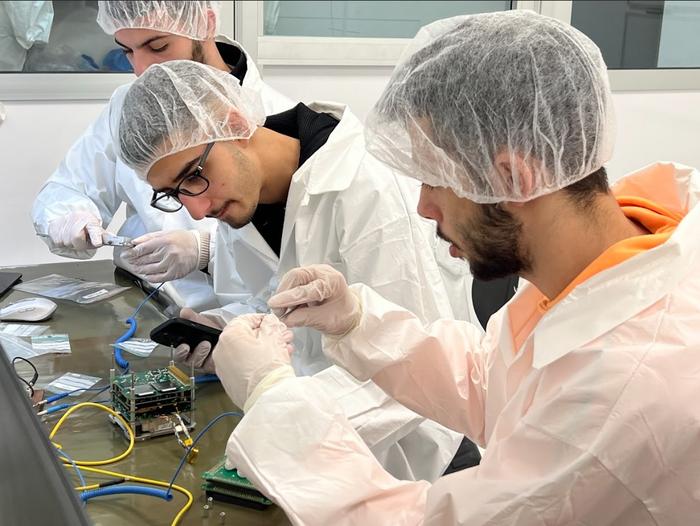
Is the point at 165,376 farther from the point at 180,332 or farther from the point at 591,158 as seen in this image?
the point at 591,158

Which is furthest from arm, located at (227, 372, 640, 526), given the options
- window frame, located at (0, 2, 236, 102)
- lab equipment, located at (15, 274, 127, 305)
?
window frame, located at (0, 2, 236, 102)

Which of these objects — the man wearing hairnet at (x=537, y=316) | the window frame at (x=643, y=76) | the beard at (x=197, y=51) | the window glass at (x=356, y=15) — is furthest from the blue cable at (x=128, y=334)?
the window frame at (x=643, y=76)

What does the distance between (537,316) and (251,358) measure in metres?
0.46

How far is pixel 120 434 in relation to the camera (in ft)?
4.33

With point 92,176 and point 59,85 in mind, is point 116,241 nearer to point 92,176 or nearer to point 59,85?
point 92,176

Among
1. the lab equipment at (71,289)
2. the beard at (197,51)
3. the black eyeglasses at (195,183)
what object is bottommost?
the lab equipment at (71,289)

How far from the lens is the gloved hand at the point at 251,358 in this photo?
120 centimetres

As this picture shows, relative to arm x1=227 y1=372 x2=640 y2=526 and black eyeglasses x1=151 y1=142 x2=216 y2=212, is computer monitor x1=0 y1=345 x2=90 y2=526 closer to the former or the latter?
arm x1=227 y1=372 x2=640 y2=526

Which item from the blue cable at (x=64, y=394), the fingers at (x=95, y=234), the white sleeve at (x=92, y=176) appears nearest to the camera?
the blue cable at (x=64, y=394)

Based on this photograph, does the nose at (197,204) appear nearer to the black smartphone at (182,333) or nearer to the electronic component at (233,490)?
the black smartphone at (182,333)

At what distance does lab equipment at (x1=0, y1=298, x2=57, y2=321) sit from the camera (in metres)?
1.86

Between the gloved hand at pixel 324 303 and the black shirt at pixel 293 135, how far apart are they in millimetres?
472

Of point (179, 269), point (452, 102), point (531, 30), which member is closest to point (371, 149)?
point (452, 102)

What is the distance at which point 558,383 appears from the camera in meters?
0.93
